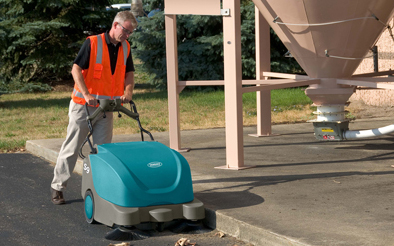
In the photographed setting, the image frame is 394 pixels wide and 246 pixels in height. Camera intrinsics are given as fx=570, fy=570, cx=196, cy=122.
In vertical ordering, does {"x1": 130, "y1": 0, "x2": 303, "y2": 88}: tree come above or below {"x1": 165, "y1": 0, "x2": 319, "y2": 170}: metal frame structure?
above

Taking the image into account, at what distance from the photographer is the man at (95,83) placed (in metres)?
5.34

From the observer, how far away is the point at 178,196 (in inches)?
179

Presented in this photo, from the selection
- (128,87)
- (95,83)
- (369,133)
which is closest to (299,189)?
(128,87)

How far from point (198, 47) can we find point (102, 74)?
1267 centimetres

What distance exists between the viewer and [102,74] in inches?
214

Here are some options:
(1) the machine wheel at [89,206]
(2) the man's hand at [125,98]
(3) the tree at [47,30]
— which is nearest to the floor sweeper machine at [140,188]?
(1) the machine wheel at [89,206]

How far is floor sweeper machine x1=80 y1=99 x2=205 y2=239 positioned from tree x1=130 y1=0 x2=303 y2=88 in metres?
13.2

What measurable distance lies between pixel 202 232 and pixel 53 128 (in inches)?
291

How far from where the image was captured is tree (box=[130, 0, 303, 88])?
702 inches

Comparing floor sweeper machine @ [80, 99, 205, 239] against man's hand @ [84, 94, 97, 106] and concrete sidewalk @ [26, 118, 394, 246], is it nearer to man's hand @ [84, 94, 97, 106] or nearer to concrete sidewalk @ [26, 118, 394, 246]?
concrete sidewalk @ [26, 118, 394, 246]

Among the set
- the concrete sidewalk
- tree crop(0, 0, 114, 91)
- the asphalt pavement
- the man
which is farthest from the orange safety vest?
tree crop(0, 0, 114, 91)

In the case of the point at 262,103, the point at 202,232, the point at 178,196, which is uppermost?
the point at 262,103

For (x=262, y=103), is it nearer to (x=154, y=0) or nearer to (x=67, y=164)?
(x=67, y=164)

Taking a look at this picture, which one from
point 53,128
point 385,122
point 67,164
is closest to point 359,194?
point 67,164
